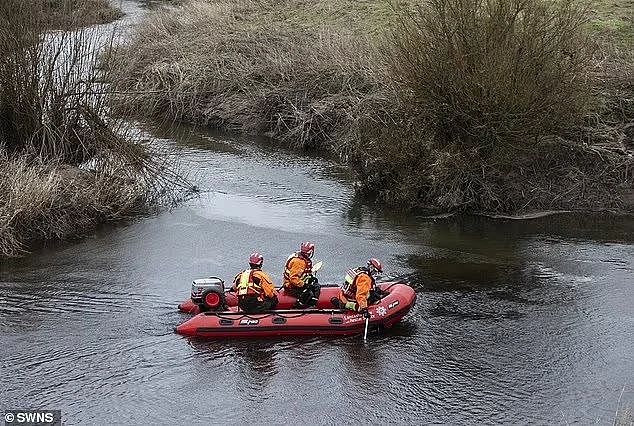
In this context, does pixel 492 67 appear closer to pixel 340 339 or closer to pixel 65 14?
pixel 340 339

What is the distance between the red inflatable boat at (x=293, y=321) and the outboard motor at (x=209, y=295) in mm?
72

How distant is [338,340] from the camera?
13828 millimetres

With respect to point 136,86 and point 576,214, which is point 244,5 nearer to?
point 136,86

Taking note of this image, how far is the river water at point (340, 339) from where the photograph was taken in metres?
12.1

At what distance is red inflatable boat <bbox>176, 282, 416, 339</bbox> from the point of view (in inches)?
539

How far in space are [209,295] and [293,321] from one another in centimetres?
142

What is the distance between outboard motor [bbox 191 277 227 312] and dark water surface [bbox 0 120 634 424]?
665mm

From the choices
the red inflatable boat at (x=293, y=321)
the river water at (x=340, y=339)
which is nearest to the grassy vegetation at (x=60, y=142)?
the river water at (x=340, y=339)

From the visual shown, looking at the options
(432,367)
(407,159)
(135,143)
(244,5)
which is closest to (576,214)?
(407,159)

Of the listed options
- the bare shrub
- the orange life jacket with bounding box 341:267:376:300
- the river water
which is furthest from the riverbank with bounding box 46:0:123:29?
the orange life jacket with bounding box 341:267:376:300

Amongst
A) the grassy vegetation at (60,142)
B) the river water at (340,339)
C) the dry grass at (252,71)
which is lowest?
the river water at (340,339)

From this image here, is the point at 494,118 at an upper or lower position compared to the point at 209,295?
upper

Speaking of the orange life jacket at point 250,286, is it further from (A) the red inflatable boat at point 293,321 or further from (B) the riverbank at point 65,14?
(B) the riverbank at point 65,14

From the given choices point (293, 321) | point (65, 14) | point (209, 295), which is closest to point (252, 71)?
point (65, 14)
